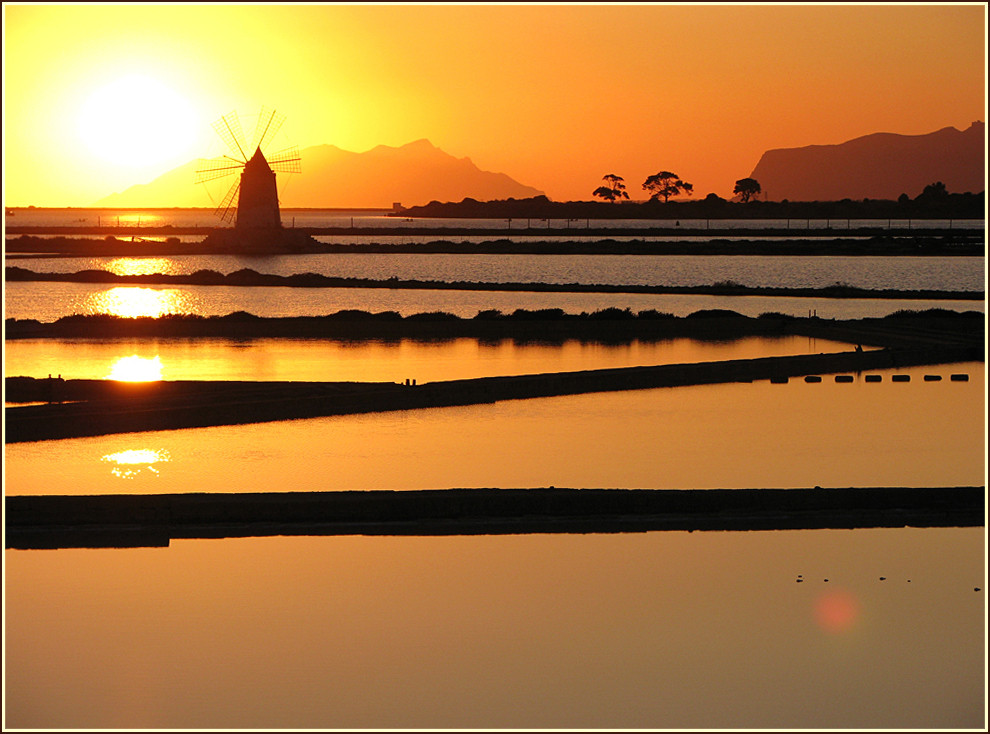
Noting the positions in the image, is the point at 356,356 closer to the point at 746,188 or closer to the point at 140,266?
the point at 140,266

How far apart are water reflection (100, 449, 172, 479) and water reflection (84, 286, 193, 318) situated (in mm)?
14544

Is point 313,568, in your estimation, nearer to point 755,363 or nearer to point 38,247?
point 755,363

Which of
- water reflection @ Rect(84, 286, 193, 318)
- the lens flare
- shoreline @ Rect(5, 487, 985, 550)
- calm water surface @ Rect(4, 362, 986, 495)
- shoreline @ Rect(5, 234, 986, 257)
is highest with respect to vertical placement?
shoreline @ Rect(5, 234, 986, 257)

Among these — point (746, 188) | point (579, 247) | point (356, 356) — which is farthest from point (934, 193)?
point (356, 356)

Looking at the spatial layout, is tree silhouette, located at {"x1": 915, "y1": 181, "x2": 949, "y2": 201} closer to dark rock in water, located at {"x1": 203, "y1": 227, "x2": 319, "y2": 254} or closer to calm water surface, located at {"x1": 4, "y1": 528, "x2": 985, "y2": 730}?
dark rock in water, located at {"x1": 203, "y1": 227, "x2": 319, "y2": 254}

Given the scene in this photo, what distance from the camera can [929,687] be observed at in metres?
5.39

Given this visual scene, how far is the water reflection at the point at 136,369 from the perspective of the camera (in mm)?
15103

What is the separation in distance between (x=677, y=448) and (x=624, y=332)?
1071 cm

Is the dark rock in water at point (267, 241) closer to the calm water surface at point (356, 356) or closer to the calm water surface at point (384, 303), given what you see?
the calm water surface at point (384, 303)

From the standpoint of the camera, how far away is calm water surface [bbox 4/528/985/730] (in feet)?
17.4

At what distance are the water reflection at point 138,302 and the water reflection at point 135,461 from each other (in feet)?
47.7

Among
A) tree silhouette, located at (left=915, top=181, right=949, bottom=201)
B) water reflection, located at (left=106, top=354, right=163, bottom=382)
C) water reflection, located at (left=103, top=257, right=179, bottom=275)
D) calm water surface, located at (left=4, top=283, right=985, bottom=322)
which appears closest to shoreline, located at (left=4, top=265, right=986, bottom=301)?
calm water surface, located at (left=4, top=283, right=985, bottom=322)

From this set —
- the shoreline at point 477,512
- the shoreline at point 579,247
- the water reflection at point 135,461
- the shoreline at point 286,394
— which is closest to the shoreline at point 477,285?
the shoreline at point 286,394

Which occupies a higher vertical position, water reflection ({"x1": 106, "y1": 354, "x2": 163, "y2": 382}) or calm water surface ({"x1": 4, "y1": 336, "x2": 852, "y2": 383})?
water reflection ({"x1": 106, "y1": 354, "x2": 163, "y2": 382})
